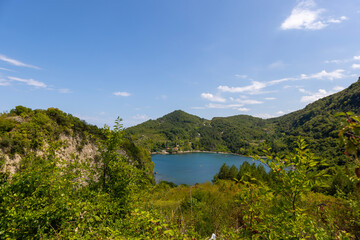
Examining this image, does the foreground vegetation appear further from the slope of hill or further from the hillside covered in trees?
the slope of hill

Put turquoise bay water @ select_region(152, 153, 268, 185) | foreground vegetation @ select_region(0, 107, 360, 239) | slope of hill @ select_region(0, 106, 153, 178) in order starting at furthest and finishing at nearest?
turquoise bay water @ select_region(152, 153, 268, 185) < slope of hill @ select_region(0, 106, 153, 178) < foreground vegetation @ select_region(0, 107, 360, 239)

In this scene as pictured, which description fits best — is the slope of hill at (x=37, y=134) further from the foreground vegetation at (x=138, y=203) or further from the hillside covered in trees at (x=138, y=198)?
the foreground vegetation at (x=138, y=203)

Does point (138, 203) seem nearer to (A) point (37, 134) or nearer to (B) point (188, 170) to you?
(A) point (37, 134)

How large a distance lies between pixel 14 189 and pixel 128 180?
8.88 ft

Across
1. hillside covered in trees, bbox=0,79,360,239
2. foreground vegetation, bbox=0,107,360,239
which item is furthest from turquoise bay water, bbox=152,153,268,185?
foreground vegetation, bbox=0,107,360,239

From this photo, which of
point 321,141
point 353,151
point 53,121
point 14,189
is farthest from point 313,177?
point 321,141

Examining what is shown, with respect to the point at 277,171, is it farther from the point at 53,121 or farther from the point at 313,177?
the point at 53,121

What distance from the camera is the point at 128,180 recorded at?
5277mm

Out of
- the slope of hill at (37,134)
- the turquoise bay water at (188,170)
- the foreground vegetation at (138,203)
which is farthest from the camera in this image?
the turquoise bay water at (188,170)

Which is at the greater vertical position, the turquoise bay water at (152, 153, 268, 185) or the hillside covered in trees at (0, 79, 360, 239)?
the hillside covered in trees at (0, 79, 360, 239)

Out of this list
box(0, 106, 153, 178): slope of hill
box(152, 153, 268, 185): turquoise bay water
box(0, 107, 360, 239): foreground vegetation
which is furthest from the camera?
box(152, 153, 268, 185): turquoise bay water

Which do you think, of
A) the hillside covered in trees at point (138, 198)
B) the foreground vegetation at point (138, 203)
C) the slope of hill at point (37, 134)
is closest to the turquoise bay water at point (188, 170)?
the slope of hill at point (37, 134)

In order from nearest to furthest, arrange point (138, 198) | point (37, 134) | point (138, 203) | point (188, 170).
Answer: point (138, 203)
point (138, 198)
point (37, 134)
point (188, 170)

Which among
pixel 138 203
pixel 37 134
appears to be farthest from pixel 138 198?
pixel 37 134
